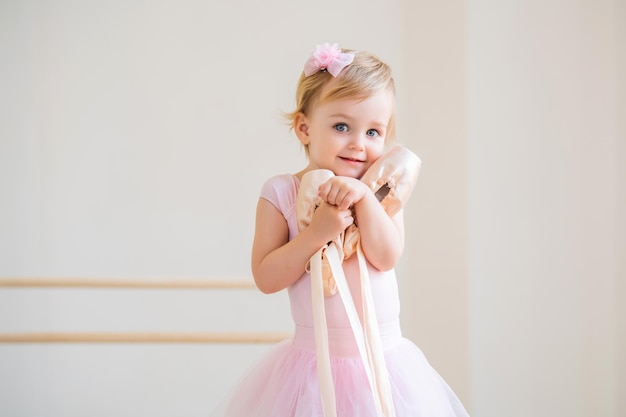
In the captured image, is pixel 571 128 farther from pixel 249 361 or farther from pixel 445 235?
pixel 249 361

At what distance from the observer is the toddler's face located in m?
1.19

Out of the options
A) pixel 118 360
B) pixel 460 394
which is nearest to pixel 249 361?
pixel 118 360

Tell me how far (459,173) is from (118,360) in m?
1.26

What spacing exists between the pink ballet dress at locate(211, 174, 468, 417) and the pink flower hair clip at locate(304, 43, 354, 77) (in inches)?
8.2

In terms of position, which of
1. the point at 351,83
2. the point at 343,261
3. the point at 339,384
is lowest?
the point at 339,384

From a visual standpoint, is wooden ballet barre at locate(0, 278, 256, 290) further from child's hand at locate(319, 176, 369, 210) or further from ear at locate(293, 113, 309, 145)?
child's hand at locate(319, 176, 369, 210)

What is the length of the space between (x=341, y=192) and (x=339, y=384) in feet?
1.04

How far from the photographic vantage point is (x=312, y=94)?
4.11 ft

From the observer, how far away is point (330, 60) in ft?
3.97

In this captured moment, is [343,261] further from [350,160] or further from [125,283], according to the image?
[125,283]

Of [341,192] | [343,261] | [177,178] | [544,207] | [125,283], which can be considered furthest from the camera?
[177,178]

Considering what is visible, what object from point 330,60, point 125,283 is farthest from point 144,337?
point 330,60

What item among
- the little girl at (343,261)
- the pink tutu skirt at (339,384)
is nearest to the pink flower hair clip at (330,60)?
the little girl at (343,261)

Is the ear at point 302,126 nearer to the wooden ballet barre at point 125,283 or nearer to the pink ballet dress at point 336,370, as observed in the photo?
the pink ballet dress at point 336,370
